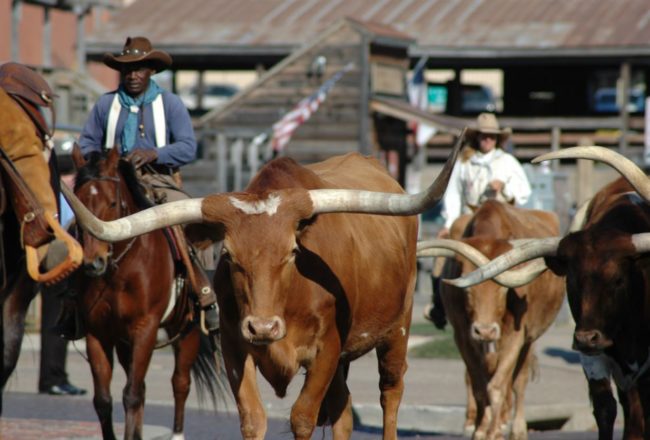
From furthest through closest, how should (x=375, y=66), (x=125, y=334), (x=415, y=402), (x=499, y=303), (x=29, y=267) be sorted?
(x=375, y=66), (x=415, y=402), (x=499, y=303), (x=125, y=334), (x=29, y=267)

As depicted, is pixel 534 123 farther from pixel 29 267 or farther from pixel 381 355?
pixel 29 267

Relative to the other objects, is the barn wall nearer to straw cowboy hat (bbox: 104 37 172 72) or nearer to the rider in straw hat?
the rider in straw hat

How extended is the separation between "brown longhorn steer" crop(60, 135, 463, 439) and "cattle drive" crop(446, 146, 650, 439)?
96 cm

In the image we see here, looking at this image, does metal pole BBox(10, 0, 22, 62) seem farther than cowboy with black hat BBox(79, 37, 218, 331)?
Yes

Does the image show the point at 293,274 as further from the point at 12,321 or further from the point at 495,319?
the point at 495,319

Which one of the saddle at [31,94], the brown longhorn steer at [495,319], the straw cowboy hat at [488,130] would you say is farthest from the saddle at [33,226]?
the straw cowboy hat at [488,130]

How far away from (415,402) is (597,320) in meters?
4.73

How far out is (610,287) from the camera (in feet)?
26.0

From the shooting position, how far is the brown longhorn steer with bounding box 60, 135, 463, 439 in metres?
7.11

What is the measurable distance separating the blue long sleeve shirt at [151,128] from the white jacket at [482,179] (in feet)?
11.3

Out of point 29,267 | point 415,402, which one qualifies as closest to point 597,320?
point 29,267

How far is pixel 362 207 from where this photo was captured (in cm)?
746

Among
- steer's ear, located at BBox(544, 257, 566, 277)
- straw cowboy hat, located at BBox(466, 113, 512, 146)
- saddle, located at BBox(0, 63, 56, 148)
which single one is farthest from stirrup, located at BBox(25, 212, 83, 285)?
straw cowboy hat, located at BBox(466, 113, 512, 146)

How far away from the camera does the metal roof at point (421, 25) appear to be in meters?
28.8
